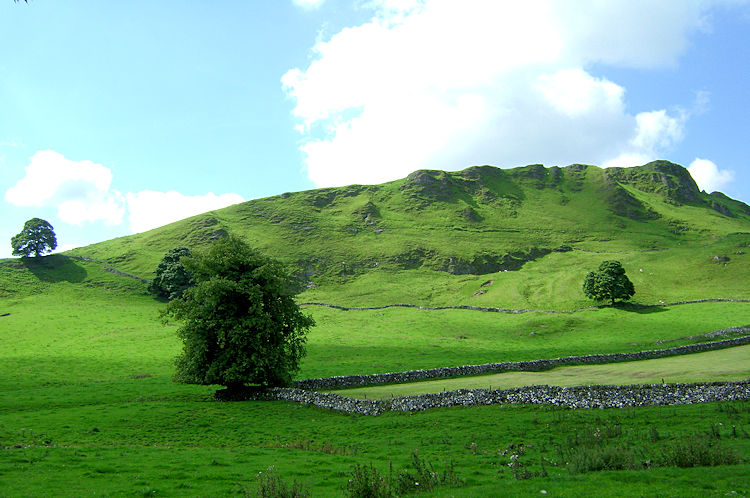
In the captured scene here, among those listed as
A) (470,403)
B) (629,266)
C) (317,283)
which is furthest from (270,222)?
(470,403)

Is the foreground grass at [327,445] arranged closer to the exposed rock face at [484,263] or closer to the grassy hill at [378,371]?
the grassy hill at [378,371]

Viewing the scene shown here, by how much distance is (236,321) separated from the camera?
128ft

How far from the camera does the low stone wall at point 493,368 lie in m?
44.4

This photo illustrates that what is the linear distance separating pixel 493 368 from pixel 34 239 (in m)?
131

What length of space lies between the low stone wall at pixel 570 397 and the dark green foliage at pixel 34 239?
126m

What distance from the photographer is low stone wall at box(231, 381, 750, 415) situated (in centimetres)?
2631

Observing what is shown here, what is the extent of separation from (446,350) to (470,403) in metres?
30.5

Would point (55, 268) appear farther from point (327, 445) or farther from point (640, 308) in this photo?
point (640, 308)

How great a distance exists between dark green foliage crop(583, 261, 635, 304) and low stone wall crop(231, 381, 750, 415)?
5559 cm

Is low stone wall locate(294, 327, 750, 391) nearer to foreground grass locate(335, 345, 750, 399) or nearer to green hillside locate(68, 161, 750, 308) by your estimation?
foreground grass locate(335, 345, 750, 399)

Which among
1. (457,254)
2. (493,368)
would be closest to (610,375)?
(493,368)

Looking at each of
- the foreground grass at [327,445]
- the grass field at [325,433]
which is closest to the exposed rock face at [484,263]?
the grass field at [325,433]

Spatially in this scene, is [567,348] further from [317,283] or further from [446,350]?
[317,283]

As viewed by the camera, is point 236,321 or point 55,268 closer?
point 236,321
